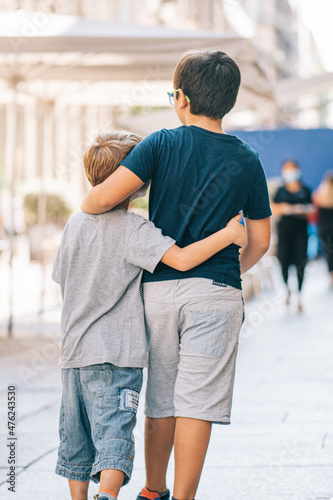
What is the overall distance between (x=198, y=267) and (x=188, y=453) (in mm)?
582

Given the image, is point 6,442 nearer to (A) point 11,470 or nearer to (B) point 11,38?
(A) point 11,470

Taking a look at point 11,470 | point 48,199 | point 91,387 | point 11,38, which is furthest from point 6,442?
point 48,199

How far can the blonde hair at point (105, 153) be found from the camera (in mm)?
2656

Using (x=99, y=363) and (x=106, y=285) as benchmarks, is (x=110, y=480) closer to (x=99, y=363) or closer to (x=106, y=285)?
(x=99, y=363)

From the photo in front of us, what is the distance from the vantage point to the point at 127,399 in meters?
2.60

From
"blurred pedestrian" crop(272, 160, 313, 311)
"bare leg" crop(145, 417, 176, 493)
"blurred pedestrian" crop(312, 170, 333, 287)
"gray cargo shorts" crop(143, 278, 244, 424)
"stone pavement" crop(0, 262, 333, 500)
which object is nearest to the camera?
"gray cargo shorts" crop(143, 278, 244, 424)

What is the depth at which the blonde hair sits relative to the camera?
2656mm

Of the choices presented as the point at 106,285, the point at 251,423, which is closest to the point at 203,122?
the point at 106,285

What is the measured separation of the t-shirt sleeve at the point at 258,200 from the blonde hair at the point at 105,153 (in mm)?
418

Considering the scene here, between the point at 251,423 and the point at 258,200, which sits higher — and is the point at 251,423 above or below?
below

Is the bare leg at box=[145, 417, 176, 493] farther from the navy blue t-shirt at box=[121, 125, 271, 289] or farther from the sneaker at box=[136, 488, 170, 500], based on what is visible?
the navy blue t-shirt at box=[121, 125, 271, 289]

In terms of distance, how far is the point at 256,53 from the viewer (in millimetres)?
7285

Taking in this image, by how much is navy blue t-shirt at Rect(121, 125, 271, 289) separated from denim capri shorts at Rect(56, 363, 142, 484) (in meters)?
0.35

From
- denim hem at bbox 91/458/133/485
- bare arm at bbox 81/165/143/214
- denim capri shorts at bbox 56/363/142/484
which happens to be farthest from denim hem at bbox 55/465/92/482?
bare arm at bbox 81/165/143/214
